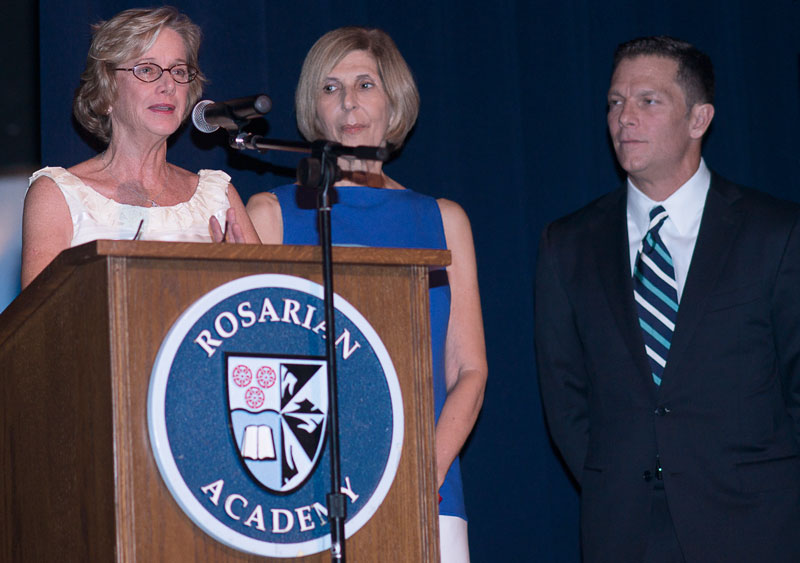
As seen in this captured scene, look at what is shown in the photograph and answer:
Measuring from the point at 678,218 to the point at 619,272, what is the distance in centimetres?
25

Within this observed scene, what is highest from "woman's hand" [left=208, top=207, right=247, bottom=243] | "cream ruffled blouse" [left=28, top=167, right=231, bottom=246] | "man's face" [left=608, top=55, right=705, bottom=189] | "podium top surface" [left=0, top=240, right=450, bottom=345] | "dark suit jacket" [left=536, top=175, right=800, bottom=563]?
"man's face" [left=608, top=55, right=705, bottom=189]

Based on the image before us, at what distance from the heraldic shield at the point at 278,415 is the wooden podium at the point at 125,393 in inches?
4.5

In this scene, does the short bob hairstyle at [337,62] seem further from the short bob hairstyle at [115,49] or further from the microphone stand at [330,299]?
the microphone stand at [330,299]

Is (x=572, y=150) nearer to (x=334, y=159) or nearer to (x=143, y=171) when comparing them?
(x=143, y=171)

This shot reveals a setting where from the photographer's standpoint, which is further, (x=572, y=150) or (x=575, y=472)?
(x=572, y=150)

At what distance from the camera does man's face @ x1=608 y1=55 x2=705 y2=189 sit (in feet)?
9.75

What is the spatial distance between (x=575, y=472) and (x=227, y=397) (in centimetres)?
173

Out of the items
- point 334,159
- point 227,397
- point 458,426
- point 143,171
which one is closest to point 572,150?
point 458,426

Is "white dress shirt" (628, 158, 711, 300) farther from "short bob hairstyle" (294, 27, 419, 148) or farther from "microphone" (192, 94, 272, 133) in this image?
"microphone" (192, 94, 272, 133)

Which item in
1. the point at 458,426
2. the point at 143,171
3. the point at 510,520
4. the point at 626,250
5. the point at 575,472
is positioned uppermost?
the point at 143,171

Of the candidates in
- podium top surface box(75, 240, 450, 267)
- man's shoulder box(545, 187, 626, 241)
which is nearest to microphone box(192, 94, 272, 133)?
podium top surface box(75, 240, 450, 267)

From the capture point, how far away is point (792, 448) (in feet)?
8.82

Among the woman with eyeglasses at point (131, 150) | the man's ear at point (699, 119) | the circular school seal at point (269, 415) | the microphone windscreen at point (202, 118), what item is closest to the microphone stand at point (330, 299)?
the circular school seal at point (269, 415)

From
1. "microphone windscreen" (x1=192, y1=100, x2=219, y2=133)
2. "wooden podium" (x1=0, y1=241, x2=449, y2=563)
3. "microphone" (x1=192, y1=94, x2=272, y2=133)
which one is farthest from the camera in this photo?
"microphone windscreen" (x1=192, y1=100, x2=219, y2=133)
